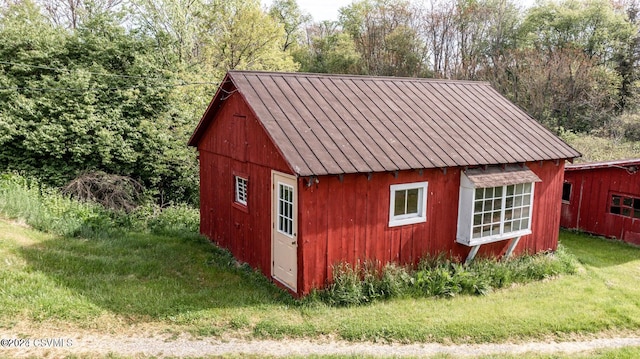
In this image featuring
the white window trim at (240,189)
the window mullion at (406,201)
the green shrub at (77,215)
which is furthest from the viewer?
the green shrub at (77,215)

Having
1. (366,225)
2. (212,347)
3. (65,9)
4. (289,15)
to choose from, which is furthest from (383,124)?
(289,15)

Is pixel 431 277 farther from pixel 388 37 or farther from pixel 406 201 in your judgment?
pixel 388 37

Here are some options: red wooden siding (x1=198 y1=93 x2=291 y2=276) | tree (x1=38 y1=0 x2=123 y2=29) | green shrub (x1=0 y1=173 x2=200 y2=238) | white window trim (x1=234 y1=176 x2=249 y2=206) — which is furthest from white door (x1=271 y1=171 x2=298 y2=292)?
tree (x1=38 y1=0 x2=123 y2=29)

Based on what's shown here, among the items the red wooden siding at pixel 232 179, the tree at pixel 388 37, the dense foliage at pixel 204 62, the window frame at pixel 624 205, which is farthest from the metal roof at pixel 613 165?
the tree at pixel 388 37

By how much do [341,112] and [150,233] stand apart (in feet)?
23.9

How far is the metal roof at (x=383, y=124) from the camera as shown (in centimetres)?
930

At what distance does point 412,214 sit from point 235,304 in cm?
422

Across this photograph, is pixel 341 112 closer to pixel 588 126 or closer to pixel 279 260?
pixel 279 260

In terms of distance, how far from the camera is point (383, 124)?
35.4 ft

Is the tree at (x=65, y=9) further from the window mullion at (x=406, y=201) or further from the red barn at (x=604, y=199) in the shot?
the red barn at (x=604, y=199)

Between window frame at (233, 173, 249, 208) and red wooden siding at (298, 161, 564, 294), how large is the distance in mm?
2591

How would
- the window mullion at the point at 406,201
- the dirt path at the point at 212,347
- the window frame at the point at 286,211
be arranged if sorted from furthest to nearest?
the window mullion at the point at 406,201 < the window frame at the point at 286,211 < the dirt path at the point at 212,347

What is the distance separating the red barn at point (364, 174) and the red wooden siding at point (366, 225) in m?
0.02

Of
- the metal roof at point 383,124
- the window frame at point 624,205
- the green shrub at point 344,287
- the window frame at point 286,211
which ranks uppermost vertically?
the metal roof at point 383,124
